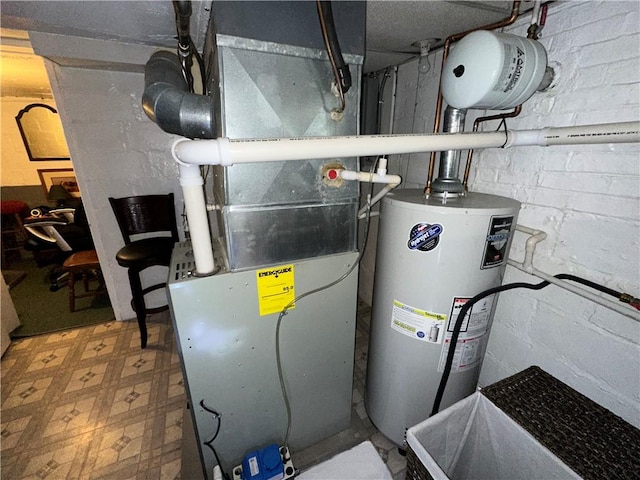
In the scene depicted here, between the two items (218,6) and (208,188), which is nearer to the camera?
(218,6)

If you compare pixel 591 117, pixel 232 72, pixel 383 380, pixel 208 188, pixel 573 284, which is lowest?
pixel 383 380

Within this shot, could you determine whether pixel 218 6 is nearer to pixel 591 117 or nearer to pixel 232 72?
pixel 232 72

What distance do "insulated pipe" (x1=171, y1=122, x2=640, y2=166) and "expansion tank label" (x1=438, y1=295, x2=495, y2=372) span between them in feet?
1.98

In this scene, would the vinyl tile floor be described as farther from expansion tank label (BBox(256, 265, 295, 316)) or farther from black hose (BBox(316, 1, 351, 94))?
black hose (BBox(316, 1, 351, 94))

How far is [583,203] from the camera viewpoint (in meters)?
0.96

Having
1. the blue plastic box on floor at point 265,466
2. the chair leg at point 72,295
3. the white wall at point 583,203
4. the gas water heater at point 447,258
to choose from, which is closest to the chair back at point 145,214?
the chair leg at point 72,295

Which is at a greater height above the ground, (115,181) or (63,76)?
(63,76)

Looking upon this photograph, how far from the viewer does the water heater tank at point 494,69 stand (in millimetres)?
864

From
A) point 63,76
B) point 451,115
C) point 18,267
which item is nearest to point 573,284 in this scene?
point 451,115

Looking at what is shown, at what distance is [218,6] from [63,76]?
1778 mm

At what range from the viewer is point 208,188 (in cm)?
229

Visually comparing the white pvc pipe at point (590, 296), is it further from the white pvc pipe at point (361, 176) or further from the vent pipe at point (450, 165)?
the white pvc pipe at point (361, 176)

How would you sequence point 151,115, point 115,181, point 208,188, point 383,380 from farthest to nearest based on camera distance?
point 208,188 < point 115,181 < point 383,380 < point 151,115

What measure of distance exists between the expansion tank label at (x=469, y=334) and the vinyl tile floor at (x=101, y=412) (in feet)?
2.01
